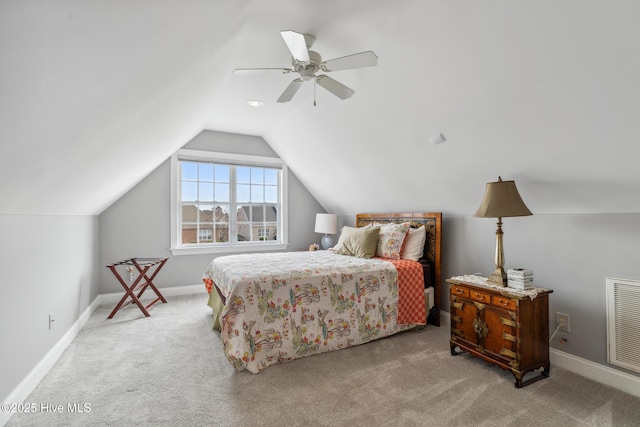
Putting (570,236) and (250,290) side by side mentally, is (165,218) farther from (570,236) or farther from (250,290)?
(570,236)

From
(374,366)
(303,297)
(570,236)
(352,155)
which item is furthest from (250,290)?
(570,236)

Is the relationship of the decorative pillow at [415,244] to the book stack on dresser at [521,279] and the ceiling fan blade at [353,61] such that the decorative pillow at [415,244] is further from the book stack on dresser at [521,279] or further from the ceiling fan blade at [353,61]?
the ceiling fan blade at [353,61]

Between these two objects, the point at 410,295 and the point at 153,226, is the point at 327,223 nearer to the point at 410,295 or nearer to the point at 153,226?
the point at 410,295

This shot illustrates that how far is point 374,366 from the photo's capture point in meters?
2.40

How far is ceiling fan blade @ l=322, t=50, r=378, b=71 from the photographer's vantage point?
199cm

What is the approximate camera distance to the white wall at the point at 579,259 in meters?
2.11

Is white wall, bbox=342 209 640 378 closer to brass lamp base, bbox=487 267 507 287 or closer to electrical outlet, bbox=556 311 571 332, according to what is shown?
electrical outlet, bbox=556 311 571 332

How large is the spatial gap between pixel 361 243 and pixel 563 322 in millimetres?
1897

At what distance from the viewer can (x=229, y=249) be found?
4934mm

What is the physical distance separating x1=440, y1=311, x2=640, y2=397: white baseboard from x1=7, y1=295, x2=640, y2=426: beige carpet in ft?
0.23

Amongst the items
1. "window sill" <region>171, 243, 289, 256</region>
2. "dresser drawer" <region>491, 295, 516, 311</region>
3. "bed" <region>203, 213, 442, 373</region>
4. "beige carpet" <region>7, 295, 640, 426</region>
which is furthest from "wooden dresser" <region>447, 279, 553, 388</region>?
"window sill" <region>171, 243, 289, 256</region>

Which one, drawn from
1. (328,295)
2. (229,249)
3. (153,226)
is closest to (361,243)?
(328,295)

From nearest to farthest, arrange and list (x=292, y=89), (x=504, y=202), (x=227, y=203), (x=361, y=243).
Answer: (x=504, y=202) → (x=292, y=89) → (x=361, y=243) → (x=227, y=203)

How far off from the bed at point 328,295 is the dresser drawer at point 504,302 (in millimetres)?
937
